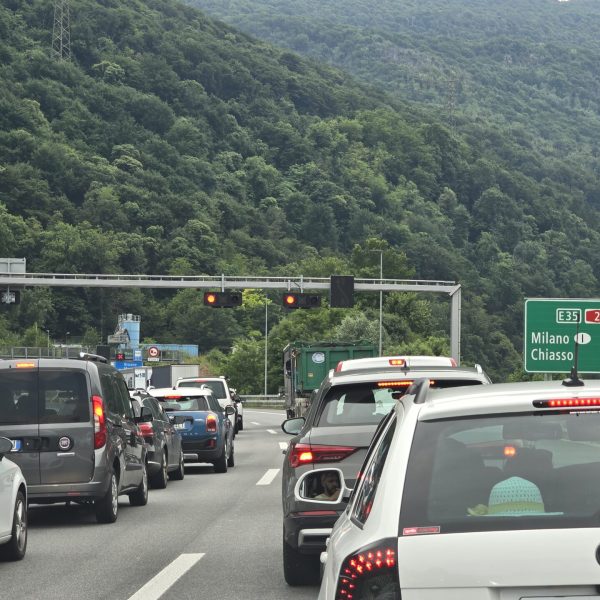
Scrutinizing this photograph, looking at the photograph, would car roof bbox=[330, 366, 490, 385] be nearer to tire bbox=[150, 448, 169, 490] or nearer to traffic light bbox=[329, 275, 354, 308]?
tire bbox=[150, 448, 169, 490]

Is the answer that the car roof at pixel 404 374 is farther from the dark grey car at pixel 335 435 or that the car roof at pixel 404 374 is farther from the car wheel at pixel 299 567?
the car wheel at pixel 299 567

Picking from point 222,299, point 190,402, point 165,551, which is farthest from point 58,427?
point 222,299

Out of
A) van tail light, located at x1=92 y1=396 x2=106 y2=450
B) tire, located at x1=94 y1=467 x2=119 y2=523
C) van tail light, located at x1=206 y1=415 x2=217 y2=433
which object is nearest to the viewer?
van tail light, located at x1=92 y1=396 x2=106 y2=450

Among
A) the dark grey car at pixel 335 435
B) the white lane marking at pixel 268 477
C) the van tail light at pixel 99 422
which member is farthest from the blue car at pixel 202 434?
the dark grey car at pixel 335 435

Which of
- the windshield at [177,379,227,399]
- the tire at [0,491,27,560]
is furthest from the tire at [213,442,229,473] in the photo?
the windshield at [177,379,227,399]

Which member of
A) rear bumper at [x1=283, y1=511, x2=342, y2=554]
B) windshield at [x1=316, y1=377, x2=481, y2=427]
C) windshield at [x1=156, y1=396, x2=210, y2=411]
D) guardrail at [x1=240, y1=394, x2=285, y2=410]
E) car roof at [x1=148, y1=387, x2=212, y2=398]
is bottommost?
guardrail at [x1=240, y1=394, x2=285, y2=410]

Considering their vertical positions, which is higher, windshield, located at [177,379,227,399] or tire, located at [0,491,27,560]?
tire, located at [0,491,27,560]

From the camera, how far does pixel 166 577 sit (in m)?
11.3

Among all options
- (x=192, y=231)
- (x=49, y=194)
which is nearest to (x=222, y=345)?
(x=192, y=231)

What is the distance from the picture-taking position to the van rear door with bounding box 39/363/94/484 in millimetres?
15461

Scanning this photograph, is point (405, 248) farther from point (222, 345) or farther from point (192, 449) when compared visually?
point (192, 449)

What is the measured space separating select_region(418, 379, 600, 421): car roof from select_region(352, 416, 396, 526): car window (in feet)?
0.71

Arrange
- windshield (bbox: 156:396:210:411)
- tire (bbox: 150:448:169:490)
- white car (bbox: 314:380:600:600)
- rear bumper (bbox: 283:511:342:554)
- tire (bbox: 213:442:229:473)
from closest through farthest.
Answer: white car (bbox: 314:380:600:600)
rear bumper (bbox: 283:511:342:554)
tire (bbox: 150:448:169:490)
tire (bbox: 213:442:229:473)
windshield (bbox: 156:396:210:411)

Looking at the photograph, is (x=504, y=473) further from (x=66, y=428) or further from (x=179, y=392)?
(x=179, y=392)
